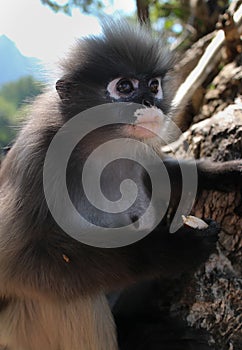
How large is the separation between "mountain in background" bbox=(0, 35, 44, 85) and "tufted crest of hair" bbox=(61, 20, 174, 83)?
0.72 ft

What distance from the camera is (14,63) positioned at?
9.68 ft

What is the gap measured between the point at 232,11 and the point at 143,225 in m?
2.13

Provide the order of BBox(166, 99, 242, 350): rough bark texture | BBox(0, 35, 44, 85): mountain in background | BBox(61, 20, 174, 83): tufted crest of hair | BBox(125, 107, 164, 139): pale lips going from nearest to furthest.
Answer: BBox(125, 107, 164, 139): pale lips
BBox(61, 20, 174, 83): tufted crest of hair
BBox(166, 99, 242, 350): rough bark texture
BBox(0, 35, 44, 85): mountain in background

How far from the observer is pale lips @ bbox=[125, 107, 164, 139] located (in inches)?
92.0

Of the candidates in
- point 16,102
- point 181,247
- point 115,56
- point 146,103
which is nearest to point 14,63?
point 16,102

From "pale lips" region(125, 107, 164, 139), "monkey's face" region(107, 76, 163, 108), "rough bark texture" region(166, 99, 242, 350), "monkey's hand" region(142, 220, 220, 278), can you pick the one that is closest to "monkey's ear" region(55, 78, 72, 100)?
"monkey's face" region(107, 76, 163, 108)

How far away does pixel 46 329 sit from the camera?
2.51m

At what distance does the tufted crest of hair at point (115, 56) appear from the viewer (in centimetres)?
245

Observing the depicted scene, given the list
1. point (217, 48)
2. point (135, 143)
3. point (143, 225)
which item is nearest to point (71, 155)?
point (135, 143)

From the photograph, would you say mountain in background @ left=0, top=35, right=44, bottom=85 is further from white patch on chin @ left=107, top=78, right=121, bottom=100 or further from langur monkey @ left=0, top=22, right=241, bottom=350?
white patch on chin @ left=107, top=78, right=121, bottom=100

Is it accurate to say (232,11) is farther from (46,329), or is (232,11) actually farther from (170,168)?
(46,329)

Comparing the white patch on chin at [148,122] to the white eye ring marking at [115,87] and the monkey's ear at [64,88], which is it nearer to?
the white eye ring marking at [115,87]

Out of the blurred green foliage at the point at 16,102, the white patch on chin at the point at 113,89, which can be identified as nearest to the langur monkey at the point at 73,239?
the white patch on chin at the point at 113,89

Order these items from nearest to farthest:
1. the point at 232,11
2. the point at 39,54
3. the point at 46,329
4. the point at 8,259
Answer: the point at 8,259, the point at 46,329, the point at 39,54, the point at 232,11
